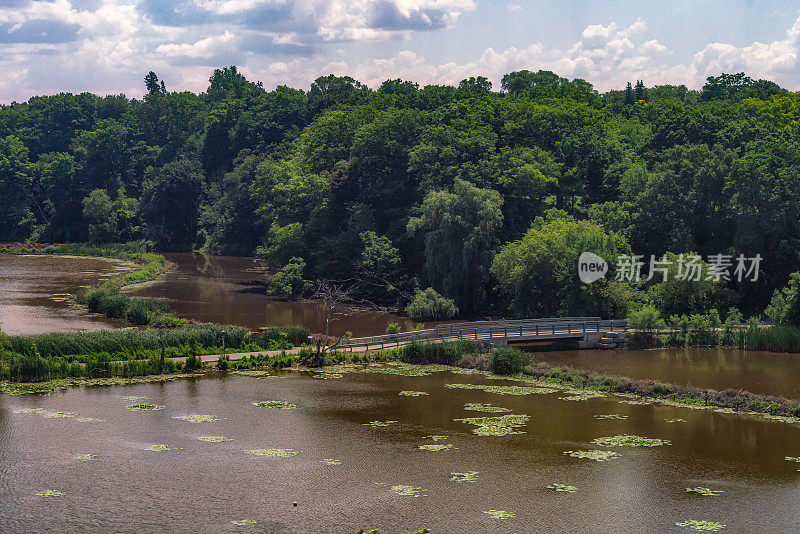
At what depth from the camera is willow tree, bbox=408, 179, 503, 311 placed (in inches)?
2566

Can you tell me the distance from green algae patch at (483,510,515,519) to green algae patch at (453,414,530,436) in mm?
8222

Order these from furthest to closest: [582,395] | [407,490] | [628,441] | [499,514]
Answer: [582,395] → [628,441] → [407,490] → [499,514]

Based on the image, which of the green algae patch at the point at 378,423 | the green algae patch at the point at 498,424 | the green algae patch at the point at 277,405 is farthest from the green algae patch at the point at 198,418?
the green algae patch at the point at 498,424

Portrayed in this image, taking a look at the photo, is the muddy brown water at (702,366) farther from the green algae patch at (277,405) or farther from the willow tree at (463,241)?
the green algae patch at (277,405)

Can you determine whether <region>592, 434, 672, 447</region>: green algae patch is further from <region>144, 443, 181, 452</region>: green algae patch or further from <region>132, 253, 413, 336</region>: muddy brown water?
<region>132, 253, 413, 336</region>: muddy brown water

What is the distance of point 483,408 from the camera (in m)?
38.0

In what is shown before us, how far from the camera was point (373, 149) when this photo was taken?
260 ft

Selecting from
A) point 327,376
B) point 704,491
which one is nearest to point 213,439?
point 327,376

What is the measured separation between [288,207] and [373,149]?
10.3 meters

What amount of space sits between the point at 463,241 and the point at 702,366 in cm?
2253

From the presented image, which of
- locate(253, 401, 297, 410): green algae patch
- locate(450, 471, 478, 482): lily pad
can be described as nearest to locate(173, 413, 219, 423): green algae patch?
locate(253, 401, 297, 410): green algae patch

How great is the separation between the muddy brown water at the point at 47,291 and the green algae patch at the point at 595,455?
33775 millimetres

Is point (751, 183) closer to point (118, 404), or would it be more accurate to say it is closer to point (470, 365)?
point (470, 365)

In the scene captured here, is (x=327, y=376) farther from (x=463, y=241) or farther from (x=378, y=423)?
(x=463, y=241)
